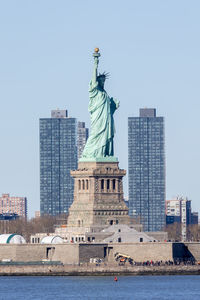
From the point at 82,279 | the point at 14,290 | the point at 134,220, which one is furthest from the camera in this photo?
the point at 134,220

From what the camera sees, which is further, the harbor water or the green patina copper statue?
the green patina copper statue

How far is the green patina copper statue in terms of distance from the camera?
161500mm

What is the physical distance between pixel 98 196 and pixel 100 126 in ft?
20.7

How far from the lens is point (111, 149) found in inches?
6407

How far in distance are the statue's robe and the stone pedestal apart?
4.60ft

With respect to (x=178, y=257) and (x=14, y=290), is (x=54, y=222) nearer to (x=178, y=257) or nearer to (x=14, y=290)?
(x=178, y=257)

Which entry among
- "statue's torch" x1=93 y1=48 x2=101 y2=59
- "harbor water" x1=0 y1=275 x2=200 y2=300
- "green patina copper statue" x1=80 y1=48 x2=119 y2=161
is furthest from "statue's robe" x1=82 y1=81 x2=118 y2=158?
"harbor water" x1=0 y1=275 x2=200 y2=300

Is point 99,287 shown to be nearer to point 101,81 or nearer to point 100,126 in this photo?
point 100,126

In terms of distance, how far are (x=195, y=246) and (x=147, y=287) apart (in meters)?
22.1

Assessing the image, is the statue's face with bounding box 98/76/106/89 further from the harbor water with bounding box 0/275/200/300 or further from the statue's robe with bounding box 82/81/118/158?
the harbor water with bounding box 0/275/200/300

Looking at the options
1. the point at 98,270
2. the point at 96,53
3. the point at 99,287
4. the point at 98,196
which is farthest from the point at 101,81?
the point at 99,287

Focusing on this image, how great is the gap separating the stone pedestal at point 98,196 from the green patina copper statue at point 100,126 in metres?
1.10

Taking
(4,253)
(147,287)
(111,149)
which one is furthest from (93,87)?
(147,287)

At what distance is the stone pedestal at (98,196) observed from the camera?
528 feet
